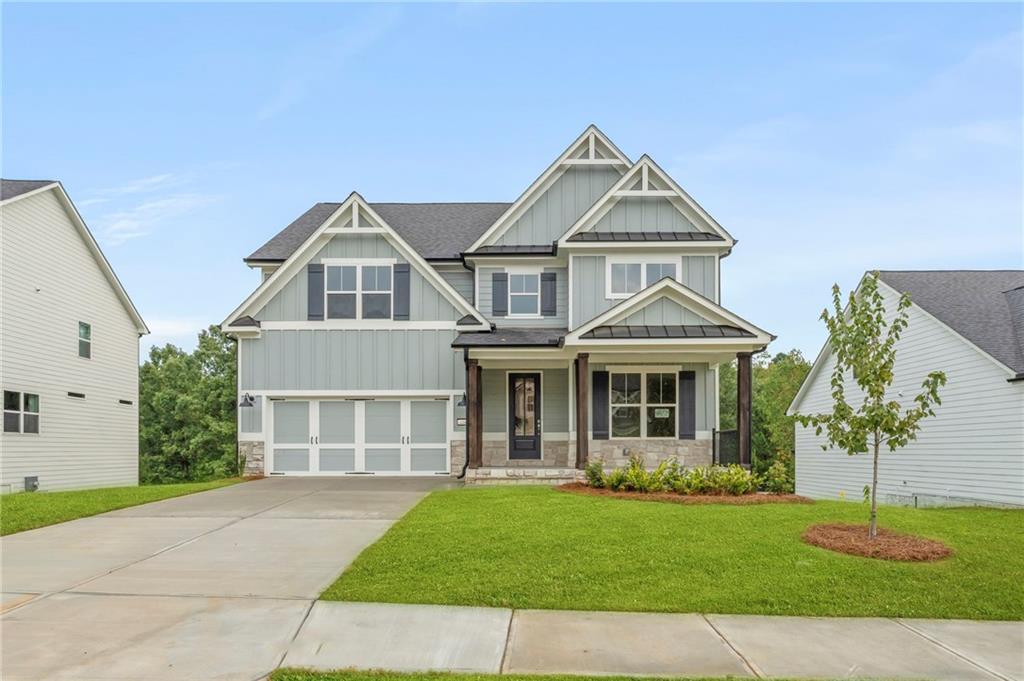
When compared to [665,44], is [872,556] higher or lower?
lower

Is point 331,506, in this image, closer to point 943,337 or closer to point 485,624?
point 485,624

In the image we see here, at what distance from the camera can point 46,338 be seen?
2030 centimetres

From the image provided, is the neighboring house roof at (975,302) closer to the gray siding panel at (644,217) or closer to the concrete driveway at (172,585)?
the gray siding panel at (644,217)

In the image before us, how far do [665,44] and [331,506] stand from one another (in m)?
11.5

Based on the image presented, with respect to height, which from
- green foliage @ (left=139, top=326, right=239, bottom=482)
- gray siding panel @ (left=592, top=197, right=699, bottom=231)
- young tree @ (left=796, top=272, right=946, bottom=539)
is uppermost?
gray siding panel @ (left=592, top=197, right=699, bottom=231)

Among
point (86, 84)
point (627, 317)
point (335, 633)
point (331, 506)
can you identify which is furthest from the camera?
point (627, 317)

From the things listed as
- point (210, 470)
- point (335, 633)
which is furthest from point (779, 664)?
point (210, 470)

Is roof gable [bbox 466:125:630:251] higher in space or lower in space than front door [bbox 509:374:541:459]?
higher

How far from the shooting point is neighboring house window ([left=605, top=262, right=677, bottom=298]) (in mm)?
19953

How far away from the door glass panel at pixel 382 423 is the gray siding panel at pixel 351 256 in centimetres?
248

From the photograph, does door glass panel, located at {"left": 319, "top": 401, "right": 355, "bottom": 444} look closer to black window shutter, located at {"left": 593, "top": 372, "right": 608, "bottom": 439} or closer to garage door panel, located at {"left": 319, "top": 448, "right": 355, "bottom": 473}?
garage door panel, located at {"left": 319, "top": 448, "right": 355, "bottom": 473}

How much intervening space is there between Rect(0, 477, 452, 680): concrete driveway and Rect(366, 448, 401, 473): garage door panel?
6.65 meters

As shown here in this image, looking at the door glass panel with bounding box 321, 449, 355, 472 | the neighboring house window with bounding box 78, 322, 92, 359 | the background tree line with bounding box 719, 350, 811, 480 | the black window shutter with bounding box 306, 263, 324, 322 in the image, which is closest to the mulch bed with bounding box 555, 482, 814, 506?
the door glass panel with bounding box 321, 449, 355, 472

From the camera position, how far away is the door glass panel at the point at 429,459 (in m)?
19.8
